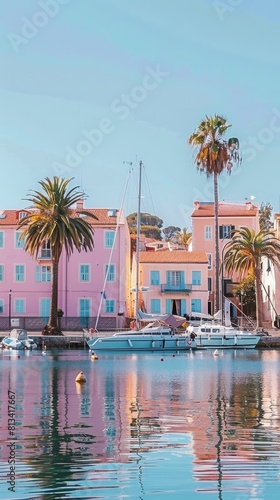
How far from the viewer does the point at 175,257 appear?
9119 cm

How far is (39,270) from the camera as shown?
289ft

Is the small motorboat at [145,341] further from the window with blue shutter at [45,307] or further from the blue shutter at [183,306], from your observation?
the blue shutter at [183,306]

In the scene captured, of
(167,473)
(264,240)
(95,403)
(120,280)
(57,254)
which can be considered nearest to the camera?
(167,473)

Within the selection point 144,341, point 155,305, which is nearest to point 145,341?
point 144,341

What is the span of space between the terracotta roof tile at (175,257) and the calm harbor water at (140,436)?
46473 millimetres

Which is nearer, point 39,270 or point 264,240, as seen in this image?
point 264,240

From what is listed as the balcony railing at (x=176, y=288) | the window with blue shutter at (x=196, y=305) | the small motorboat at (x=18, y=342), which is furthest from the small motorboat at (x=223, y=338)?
the window with blue shutter at (x=196, y=305)

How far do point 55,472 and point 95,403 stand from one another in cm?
1329

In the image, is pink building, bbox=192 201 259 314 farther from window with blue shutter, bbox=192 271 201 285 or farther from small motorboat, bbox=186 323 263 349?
small motorboat, bbox=186 323 263 349

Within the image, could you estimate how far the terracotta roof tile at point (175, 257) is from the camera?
297ft

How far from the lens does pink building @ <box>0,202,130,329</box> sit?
87.0 meters

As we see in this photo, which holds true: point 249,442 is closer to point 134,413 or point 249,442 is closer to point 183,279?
point 134,413

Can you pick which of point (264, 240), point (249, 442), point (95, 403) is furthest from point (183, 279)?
point (249, 442)

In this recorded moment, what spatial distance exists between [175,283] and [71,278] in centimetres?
1095
